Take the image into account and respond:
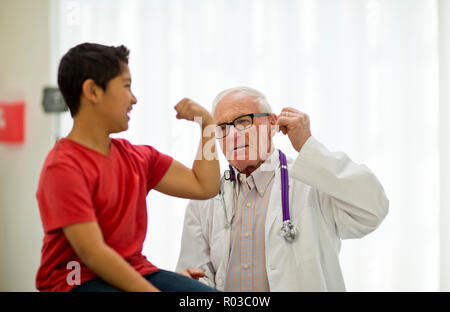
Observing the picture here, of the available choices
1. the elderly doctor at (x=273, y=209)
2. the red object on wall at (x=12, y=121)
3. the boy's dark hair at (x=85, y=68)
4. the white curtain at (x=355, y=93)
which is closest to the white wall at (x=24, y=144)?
the red object on wall at (x=12, y=121)

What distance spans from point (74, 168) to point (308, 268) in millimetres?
803

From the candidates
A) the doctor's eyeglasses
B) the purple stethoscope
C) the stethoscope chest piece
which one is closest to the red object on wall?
the doctor's eyeglasses

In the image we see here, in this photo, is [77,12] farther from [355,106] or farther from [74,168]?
[74,168]

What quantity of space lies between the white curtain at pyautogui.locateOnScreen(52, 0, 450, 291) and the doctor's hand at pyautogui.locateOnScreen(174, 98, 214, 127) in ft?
4.74

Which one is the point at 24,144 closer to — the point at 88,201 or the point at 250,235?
the point at 250,235

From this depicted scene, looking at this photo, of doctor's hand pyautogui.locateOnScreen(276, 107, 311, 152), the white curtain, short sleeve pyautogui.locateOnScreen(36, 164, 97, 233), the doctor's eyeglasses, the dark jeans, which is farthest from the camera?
the white curtain

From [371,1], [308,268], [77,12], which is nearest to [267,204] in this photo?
[308,268]

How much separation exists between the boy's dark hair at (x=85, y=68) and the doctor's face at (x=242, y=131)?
0.63m

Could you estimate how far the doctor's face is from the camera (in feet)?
4.86

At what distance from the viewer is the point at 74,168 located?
839mm

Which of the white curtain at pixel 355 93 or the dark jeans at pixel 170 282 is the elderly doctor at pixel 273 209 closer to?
the dark jeans at pixel 170 282

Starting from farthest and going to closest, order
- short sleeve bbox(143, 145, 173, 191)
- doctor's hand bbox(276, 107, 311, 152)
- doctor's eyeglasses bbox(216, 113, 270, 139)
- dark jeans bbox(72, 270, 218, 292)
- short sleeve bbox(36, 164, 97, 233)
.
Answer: doctor's eyeglasses bbox(216, 113, 270, 139), doctor's hand bbox(276, 107, 311, 152), short sleeve bbox(143, 145, 173, 191), dark jeans bbox(72, 270, 218, 292), short sleeve bbox(36, 164, 97, 233)

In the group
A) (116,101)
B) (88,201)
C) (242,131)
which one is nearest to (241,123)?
(242,131)

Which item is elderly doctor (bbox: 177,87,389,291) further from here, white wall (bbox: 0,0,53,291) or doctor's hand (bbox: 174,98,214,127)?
white wall (bbox: 0,0,53,291)
